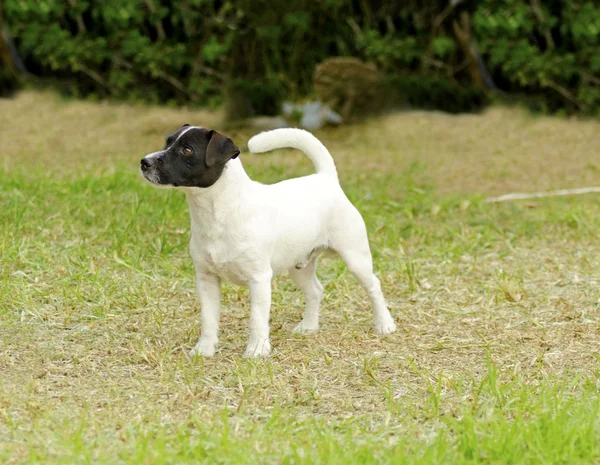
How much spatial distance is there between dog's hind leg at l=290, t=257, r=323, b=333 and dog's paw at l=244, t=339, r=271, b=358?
19.0 inches

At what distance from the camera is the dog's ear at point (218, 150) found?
377 cm

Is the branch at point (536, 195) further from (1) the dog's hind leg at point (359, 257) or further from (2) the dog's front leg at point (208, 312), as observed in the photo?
(2) the dog's front leg at point (208, 312)

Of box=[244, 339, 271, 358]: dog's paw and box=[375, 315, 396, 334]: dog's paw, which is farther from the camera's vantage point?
box=[375, 315, 396, 334]: dog's paw

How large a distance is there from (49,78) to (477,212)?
6.85 meters

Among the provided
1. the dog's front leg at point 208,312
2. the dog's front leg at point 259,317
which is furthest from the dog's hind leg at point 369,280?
the dog's front leg at point 208,312

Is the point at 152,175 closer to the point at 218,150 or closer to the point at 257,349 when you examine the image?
the point at 218,150

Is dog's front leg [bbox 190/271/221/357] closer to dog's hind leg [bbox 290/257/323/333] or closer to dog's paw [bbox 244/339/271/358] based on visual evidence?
dog's paw [bbox 244/339/271/358]

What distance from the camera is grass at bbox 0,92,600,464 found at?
3127mm

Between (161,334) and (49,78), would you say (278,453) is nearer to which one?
(161,334)

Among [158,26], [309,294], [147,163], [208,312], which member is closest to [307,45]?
[158,26]

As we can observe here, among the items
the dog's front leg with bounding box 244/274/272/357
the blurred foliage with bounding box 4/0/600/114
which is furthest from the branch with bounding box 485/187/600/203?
the dog's front leg with bounding box 244/274/272/357

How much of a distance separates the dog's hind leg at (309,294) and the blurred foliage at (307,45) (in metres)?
6.33

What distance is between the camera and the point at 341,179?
27.2ft

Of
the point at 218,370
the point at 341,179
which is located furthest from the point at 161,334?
the point at 341,179
